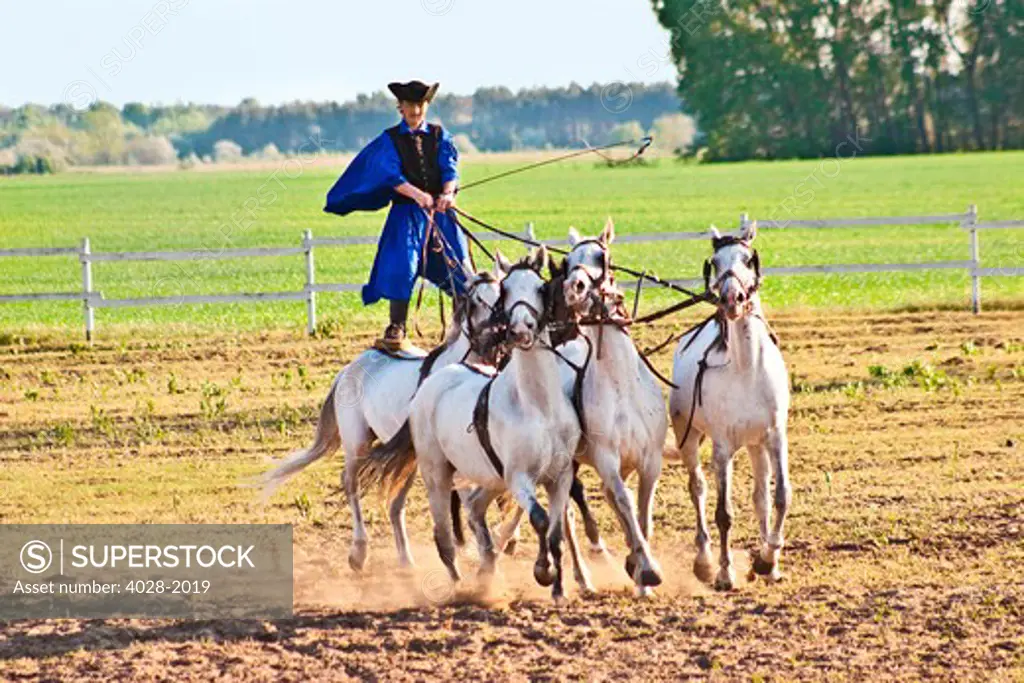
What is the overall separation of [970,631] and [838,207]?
49.9 meters

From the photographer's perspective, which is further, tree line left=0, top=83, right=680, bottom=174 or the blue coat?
tree line left=0, top=83, right=680, bottom=174

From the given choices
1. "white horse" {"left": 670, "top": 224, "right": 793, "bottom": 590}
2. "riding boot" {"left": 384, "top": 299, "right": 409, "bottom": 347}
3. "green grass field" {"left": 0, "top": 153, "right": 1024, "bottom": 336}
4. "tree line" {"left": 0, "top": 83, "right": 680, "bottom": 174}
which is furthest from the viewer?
"tree line" {"left": 0, "top": 83, "right": 680, "bottom": 174}

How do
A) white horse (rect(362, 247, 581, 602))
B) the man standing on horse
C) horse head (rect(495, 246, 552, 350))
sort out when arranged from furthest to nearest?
1. the man standing on horse
2. white horse (rect(362, 247, 581, 602))
3. horse head (rect(495, 246, 552, 350))

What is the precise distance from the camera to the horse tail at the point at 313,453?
11383 millimetres

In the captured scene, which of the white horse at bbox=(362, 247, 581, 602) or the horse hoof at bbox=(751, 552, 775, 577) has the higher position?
the white horse at bbox=(362, 247, 581, 602)

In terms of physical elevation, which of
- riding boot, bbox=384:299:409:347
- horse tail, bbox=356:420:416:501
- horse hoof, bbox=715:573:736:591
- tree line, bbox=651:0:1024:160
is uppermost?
tree line, bbox=651:0:1024:160

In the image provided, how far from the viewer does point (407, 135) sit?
36.3ft

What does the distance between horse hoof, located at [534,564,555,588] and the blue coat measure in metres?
2.38

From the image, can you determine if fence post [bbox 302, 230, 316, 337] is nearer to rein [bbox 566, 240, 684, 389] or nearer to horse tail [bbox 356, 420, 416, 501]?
horse tail [bbox 356, 420, 416, 501]

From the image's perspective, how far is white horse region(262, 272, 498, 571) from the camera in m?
10.4

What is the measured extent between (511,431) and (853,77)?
84.9 meters

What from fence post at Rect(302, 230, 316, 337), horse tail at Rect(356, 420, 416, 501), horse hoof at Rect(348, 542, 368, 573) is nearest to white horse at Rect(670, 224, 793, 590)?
horse tail at Rect(356, 420, 416, 501)

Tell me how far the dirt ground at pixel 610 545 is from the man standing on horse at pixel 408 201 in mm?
1357

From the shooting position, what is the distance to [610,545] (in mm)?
11039
